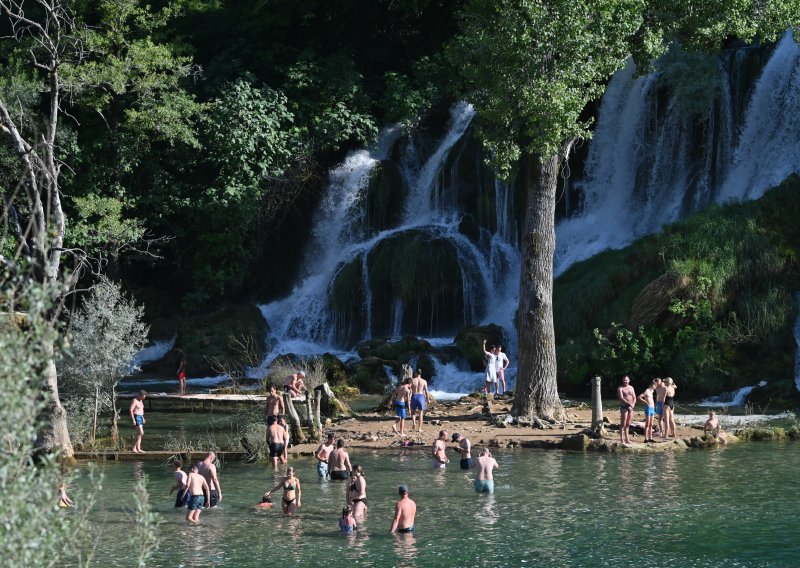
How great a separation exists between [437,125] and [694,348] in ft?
56.2

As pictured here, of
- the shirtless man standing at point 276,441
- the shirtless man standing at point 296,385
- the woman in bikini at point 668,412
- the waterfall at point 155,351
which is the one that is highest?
the waterfall at point 155,351

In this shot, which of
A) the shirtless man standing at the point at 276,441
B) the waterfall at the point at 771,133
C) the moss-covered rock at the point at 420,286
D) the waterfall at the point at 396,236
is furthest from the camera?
the waterfall at the point at 396,236

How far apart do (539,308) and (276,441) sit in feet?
24.4

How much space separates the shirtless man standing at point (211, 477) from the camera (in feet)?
62.5

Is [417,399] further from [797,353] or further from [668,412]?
[797,353]

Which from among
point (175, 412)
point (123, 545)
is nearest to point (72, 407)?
point (175, 412)

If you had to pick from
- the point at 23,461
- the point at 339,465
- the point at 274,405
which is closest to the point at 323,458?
the point at 339,465

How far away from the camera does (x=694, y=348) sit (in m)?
30.6

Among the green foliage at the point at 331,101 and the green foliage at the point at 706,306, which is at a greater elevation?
the green foliage at the point at 331,101

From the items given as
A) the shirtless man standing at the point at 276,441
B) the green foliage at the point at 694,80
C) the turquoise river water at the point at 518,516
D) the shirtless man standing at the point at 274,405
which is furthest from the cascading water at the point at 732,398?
the shirtless man standing at the point at 276,441

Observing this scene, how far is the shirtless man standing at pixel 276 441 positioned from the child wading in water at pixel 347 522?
228 inches

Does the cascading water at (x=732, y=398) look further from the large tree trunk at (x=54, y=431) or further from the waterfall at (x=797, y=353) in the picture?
the large tree trunk at (x=54, y=431)

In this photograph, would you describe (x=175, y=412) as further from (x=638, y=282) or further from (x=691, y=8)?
(x=691, y=8)

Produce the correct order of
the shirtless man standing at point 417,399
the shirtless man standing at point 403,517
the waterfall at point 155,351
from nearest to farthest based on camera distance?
the shirtless man standing at point 403,517, the shirtless man standing at point 417,399, the waterfall at point 155,351
